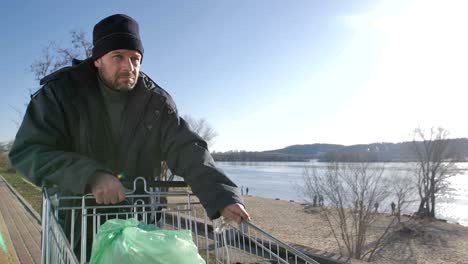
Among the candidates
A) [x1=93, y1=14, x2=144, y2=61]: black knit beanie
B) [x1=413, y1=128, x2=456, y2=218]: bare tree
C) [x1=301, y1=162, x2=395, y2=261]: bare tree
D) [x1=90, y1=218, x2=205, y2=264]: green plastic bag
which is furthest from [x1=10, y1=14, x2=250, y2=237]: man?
[x1=413, y1=128, x2=456, y2=218]: bare tree

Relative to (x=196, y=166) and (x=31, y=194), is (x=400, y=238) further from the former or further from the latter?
(x=196, y=166)

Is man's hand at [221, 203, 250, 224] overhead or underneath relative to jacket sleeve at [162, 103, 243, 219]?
underneath

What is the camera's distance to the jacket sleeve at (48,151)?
1.69m

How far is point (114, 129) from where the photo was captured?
2178 millimetres

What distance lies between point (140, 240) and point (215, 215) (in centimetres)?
60

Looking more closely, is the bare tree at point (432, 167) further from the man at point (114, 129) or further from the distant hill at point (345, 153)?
the man at point (114, 129)

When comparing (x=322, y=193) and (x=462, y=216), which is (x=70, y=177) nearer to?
(x=322, y=193)

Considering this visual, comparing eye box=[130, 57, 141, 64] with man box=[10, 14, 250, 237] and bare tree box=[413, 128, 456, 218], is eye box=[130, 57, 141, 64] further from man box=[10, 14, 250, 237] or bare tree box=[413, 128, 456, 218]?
bare tree box=[413, 128, 456, 218]

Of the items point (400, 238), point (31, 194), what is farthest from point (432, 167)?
point (31, 194)

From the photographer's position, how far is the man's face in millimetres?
2062

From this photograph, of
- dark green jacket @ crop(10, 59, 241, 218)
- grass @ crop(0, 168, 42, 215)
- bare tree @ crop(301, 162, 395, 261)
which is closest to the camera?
dark green jacket @ crop(10, 59, 241, 218)

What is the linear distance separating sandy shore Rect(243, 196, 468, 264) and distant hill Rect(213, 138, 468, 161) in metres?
4.37

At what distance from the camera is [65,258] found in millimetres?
1551

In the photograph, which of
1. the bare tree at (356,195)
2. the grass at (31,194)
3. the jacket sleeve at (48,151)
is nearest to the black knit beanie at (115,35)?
the jacket sleeve at (48,151)
